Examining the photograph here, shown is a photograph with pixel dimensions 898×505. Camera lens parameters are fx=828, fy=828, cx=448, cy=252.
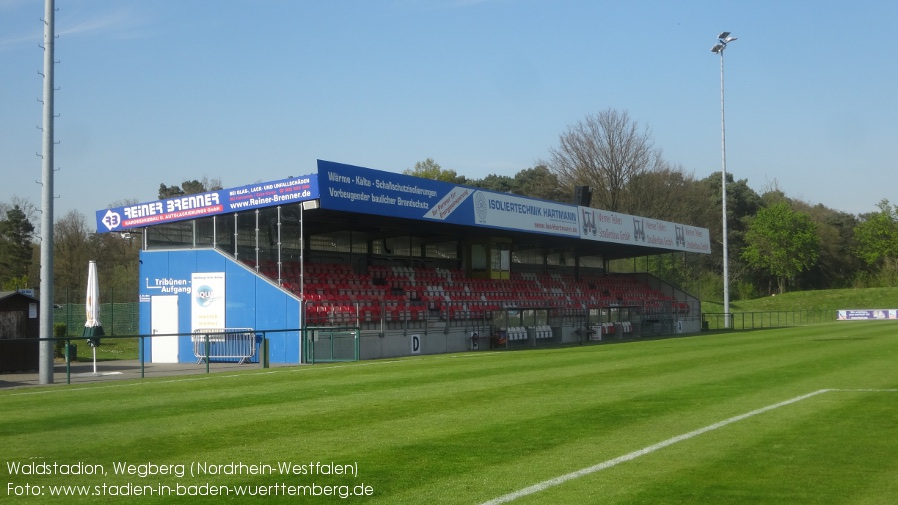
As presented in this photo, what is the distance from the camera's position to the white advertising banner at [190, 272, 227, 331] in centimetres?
2939

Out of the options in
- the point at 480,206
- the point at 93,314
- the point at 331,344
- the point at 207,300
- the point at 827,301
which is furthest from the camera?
the point at 827,301

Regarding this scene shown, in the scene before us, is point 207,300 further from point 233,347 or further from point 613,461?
point 613,461

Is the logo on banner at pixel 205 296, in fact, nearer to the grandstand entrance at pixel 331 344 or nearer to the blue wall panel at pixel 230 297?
the blue wall panel at pixel 230 297

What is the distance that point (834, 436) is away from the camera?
9.80 meters

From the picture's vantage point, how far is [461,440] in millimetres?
9555

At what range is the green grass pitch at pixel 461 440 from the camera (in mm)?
7137

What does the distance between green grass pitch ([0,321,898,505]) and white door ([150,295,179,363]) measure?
11943 millimetres

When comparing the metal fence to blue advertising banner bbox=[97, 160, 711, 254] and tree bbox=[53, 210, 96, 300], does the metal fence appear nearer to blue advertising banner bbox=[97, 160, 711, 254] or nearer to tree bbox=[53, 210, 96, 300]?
blue advertising banner bbox=[97, 160, 711, 254]

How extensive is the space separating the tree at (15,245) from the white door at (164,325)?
92.6 ft

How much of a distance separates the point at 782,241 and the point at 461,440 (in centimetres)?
8602

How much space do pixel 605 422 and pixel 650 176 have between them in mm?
64492

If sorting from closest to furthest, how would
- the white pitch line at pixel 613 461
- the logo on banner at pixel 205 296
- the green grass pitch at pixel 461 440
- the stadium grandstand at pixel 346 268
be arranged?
the white pitch line at pixel 613 461 → the green grass pitch at pixel 461 440 → the stadium grandstand at pixel 346 268 → the logo on banner at pixel 205 296

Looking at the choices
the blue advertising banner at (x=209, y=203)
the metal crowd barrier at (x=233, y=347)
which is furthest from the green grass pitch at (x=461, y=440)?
the blue advertising banner at (x=209, y=203)

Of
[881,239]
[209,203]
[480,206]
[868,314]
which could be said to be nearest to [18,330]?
[209,203]
